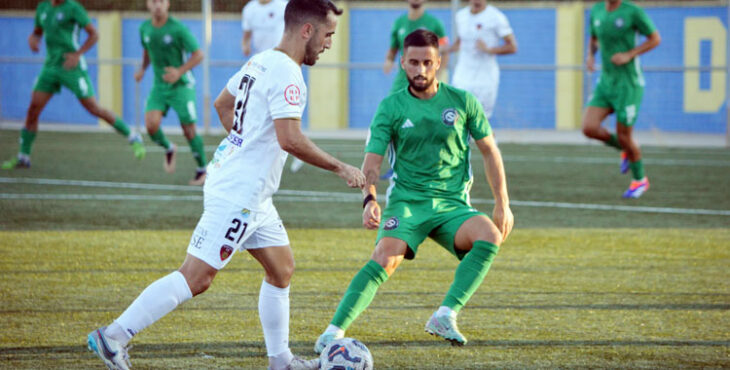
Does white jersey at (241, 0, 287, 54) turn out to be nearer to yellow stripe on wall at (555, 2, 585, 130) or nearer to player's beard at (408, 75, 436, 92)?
player's beard at (408, 75, 436, 92)

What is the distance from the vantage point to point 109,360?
423cm

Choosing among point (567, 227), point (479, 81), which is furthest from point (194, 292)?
point (479, 81)

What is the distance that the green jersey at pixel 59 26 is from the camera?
542 inches

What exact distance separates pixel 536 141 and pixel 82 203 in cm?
1383

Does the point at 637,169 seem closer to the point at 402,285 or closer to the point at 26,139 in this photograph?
the point at 402,285

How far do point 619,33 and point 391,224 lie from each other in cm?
688

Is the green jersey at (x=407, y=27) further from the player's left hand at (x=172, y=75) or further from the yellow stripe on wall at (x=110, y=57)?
the yellow stripe on wall at (x=110, y=57)

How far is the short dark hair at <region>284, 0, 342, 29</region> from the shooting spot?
4547mm

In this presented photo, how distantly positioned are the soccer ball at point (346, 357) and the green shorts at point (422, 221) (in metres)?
0.92

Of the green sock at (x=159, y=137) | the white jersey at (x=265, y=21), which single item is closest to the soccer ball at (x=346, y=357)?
the green sock at (x=159, y=137)

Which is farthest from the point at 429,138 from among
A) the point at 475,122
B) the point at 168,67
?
the point at 168,67

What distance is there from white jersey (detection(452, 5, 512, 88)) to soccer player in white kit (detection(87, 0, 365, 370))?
9426mm

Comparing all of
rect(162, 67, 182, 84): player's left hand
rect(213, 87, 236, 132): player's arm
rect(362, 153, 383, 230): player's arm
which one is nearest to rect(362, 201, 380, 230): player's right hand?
rect(362, 153, 383, 230): player's arm

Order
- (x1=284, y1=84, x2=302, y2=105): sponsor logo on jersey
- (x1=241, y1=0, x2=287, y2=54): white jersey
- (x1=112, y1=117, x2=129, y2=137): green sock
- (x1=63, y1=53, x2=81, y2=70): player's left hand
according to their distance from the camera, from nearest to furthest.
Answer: (x1=284, y1=84, x2=302, y2=105): sponsor logo on jersey
(x1=63, y1=53, x2=81, y2=70): player's left hand
(x1=241, y1=0, x2=287, y2=54): white jersey
(x1=112, y1=117, x2=129, y2=137): green sock
